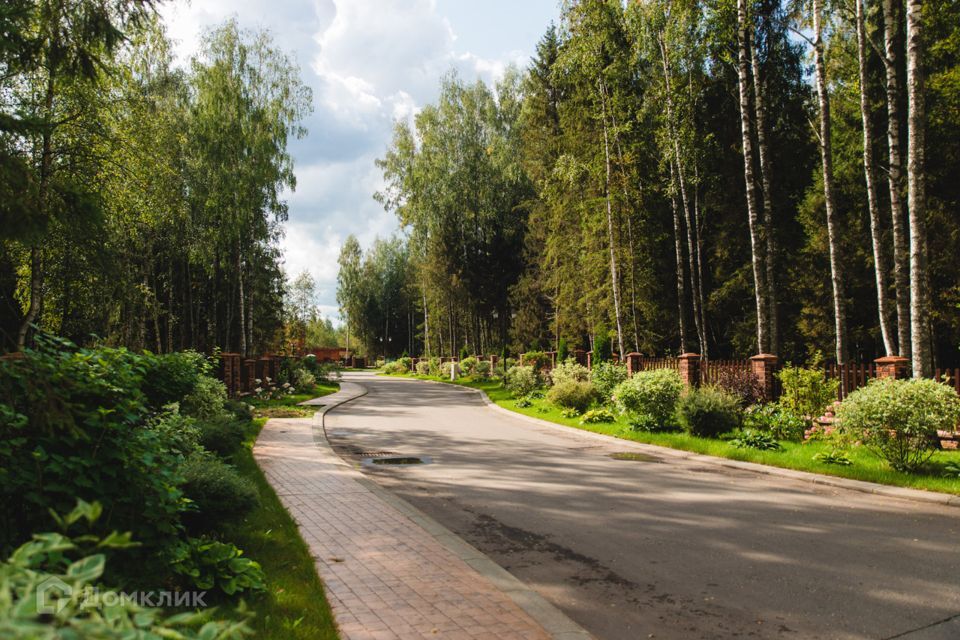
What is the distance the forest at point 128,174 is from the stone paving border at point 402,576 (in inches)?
118

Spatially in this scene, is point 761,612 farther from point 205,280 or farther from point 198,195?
point 205,280

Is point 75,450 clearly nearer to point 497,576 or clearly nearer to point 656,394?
point 497,576

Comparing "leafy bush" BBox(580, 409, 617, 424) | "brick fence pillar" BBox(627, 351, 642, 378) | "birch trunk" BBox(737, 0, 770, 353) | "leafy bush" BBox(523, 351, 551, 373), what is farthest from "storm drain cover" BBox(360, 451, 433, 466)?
"leafy bush" BBox(523, 351, 551, 373)

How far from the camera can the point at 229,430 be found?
9.40 m

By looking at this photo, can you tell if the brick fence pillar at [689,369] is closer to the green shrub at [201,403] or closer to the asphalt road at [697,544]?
the asphalt road at [697,544]

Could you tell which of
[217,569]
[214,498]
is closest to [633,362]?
[214,498]

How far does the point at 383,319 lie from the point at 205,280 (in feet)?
153

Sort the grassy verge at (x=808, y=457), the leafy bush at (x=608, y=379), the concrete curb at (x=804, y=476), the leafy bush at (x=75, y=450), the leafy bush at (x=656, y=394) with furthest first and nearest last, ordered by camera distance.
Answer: the leafy bush at (x=608, y=379), the leafy bush at (x=656, y=394), the grassy verge at (x=808, y=457), the concrete curb at (x=804, y=476), the leafy bush at (x=75, y=450)

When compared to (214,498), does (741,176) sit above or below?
above

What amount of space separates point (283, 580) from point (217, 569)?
68 cm

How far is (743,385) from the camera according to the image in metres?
16.2

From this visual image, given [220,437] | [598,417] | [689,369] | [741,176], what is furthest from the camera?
[741,176]

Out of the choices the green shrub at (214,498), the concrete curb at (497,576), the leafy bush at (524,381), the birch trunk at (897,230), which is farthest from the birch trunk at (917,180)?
the leafy bush at (524,381)

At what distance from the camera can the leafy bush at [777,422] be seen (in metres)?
13.2
